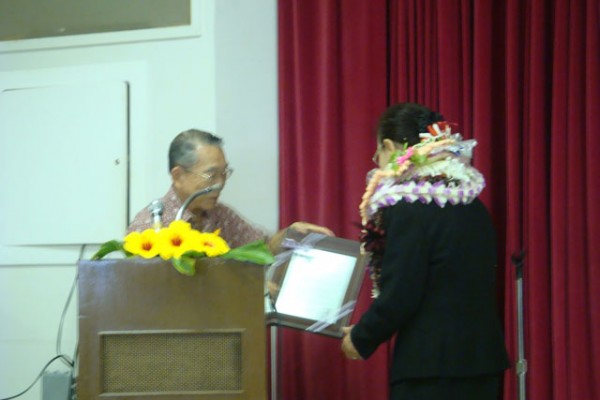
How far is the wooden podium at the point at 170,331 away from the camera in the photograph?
1.45 metres

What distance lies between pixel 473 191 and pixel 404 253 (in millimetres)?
248

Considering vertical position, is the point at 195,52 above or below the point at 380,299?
above

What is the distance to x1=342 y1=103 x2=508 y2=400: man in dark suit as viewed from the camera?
1.58 metres

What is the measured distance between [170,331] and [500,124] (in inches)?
54.0

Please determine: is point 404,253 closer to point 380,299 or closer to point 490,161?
point 380,299

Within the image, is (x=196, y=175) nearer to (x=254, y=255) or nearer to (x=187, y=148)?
(x=187, y=148)

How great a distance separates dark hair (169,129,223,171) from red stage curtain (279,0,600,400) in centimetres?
49

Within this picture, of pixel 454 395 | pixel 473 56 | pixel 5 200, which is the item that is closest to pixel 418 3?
pixel 473 56

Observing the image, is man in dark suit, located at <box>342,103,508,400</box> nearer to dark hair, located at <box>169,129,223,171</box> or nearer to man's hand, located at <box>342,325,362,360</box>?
man's hand, located at <box>342,325,362,360</box>

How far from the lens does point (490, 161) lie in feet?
7.37

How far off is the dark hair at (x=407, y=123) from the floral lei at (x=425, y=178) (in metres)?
0.02

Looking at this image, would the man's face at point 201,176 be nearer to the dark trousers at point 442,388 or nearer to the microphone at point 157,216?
the microphone at point 157,216

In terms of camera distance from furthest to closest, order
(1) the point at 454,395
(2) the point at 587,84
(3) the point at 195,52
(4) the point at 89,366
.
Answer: (3) the point at 195,52
(2) the point at 587,84
(1) the point at 454,395
(4) the point at 89,366

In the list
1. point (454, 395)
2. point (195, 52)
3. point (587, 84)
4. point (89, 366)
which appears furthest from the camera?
point (195, 52)
